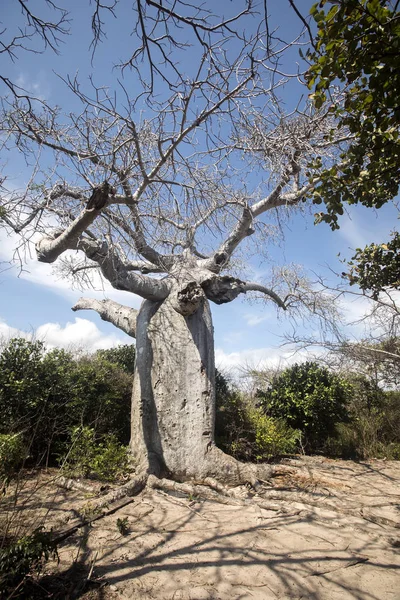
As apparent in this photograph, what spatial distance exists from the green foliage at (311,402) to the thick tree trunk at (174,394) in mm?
2552

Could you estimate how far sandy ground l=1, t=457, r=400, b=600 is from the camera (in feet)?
7.51

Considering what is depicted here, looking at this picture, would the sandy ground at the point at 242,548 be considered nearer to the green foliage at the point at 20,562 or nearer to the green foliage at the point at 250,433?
the green foliage at the point at 20,562

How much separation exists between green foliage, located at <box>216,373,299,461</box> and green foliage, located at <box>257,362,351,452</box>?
0.32 metres

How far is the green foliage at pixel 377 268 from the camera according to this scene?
651cm

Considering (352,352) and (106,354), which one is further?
(106,354)

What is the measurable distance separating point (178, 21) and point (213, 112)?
1038 mm

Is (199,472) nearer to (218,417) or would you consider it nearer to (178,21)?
(218,417)

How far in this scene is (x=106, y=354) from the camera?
9.13 meters

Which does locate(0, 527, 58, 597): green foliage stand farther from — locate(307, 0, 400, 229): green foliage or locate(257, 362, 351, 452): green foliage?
locate(257, 362, 351, 452): green foliage

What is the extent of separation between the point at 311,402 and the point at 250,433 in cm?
144

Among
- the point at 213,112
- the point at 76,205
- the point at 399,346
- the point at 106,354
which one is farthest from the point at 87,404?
the point at 399,346

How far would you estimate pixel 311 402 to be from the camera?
7.28 metres

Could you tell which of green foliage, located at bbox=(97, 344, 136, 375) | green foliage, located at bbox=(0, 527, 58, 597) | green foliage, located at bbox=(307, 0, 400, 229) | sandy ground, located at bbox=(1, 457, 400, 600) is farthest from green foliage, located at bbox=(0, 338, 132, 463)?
green foliage, located at bbox=(307, 0, 400, 229)

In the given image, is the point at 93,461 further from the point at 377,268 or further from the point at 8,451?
the point at 377,268
